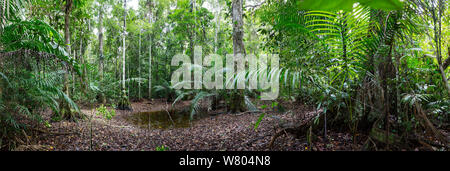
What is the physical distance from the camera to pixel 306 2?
0.41m

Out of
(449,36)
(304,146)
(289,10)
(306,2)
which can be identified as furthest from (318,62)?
(306,2)

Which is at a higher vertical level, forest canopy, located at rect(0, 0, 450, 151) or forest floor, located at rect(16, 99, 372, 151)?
forest canopy, located at rect(0, 0, 450, 151)

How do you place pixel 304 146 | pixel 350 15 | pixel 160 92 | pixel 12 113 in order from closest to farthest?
pixel 350 15 → pixel 304 146 → pixel 12 113 → pixel 160 92

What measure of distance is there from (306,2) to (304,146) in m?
2.46
